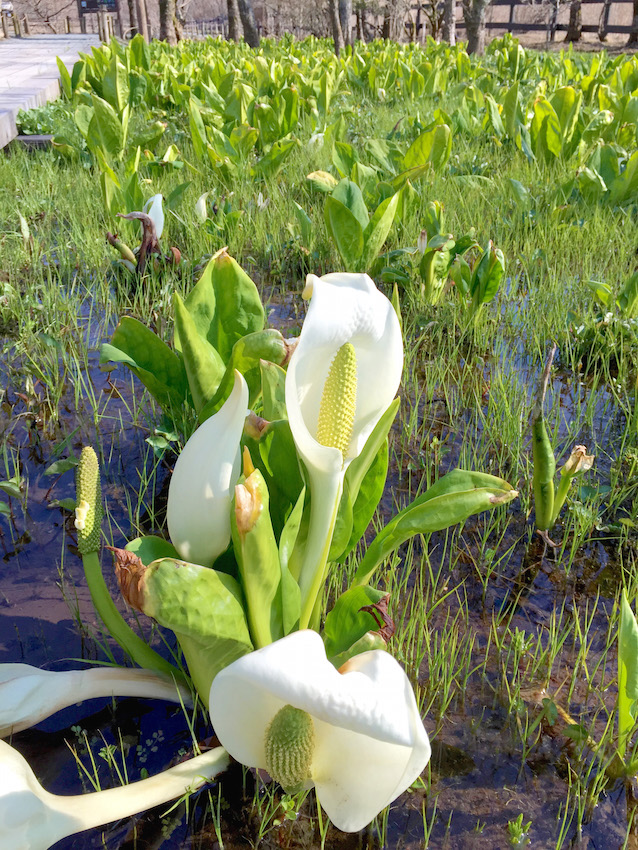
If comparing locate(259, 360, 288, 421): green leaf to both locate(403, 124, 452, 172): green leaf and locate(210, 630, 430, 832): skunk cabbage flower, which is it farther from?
locate(403, 124, 452, 172): green leaf

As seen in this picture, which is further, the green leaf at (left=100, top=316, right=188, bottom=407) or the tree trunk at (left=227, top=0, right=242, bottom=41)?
the tree trunk at (left=227, top=0, right=242, bottom=41)

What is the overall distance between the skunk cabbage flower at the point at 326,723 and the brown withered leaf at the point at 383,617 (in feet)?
0.64

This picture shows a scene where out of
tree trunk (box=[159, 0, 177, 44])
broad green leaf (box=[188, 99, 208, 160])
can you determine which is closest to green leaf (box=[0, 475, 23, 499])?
broad green leaf (box=[188, 99, 208, 160])

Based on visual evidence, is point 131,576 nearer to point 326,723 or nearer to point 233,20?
point 326,723

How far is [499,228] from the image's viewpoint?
317 cm

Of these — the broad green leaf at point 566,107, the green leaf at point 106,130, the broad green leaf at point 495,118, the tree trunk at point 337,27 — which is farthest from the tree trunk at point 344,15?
the green leaf at point 106,130

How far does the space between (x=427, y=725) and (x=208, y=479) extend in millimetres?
566

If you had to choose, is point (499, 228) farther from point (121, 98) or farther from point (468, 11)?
point (468, 11)

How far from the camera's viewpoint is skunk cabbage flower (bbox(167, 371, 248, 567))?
3.02 ft

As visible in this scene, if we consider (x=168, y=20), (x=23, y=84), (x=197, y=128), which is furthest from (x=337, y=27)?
(x=197, y=128)

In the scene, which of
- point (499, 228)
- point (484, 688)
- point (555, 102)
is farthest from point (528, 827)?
point (555, 102)

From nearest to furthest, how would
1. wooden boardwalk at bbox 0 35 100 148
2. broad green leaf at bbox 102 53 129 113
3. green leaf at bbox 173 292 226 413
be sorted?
green leaf at bbox 173 292 226 413 < broad green leaf at bbox 102 53 129 113 < wooden boardwalk at bbox 0 35 100 148

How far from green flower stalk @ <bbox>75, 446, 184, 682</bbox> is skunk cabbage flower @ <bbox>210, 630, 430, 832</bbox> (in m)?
0.30

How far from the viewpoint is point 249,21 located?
41.7 feet
